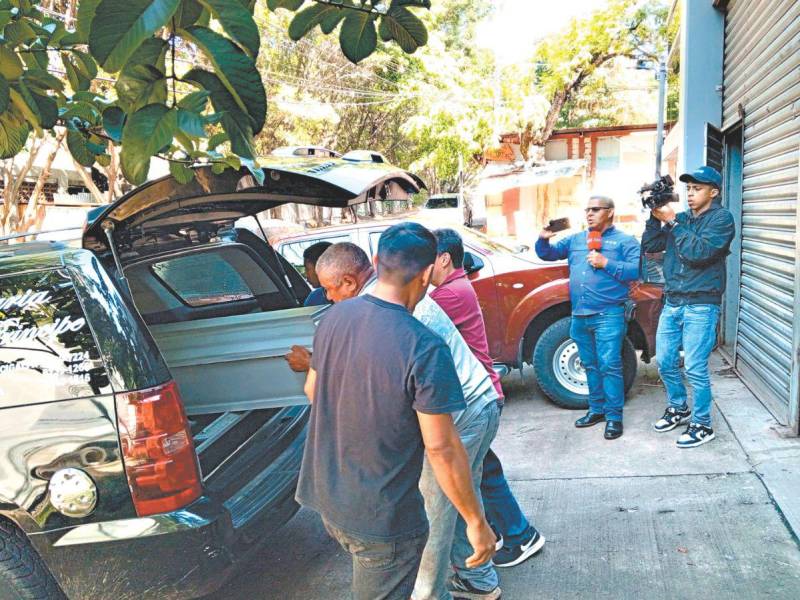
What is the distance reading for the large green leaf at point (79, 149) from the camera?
2.59 metres

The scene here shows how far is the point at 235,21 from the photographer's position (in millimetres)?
1373

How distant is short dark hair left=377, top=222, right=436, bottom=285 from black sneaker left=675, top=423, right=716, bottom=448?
3117 millimetres

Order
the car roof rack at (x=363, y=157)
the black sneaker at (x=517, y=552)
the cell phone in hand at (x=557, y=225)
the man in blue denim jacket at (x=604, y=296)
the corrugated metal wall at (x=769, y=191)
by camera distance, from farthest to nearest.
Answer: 1. the cell phone in hand at (x=557, y=225)
2. the man in blue denim jacket at (x=604, y=296)
3. the corrugated metal wall at (x=769, y=191)
4. the car roof rack at (x=363, y=157)
5. the black sneaker at (x=517, y=552)

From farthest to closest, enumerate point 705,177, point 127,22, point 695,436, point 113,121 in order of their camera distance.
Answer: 1. point 695,436
2. point 705,177
3. point 113,121
4. point 127,22

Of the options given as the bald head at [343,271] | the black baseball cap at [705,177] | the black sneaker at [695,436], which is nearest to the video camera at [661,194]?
the black baseball cap at [705,177]

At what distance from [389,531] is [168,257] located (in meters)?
2.59

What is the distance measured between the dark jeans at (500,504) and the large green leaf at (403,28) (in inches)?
74.9

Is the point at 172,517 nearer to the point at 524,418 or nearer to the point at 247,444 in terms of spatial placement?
the point at 247,444

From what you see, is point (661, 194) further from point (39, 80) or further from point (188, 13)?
point (188, 13)

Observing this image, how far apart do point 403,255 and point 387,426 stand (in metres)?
0.52

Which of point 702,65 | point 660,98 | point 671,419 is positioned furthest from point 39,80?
point 660,98

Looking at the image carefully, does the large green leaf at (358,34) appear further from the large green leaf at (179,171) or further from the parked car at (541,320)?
the parked car at (541,320)

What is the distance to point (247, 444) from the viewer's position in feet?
11.1

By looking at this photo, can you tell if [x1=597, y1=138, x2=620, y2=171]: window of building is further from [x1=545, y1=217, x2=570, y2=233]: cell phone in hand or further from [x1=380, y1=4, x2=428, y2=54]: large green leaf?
[x1=380, y1=4, x2=428, y2=54]: large green leaf
